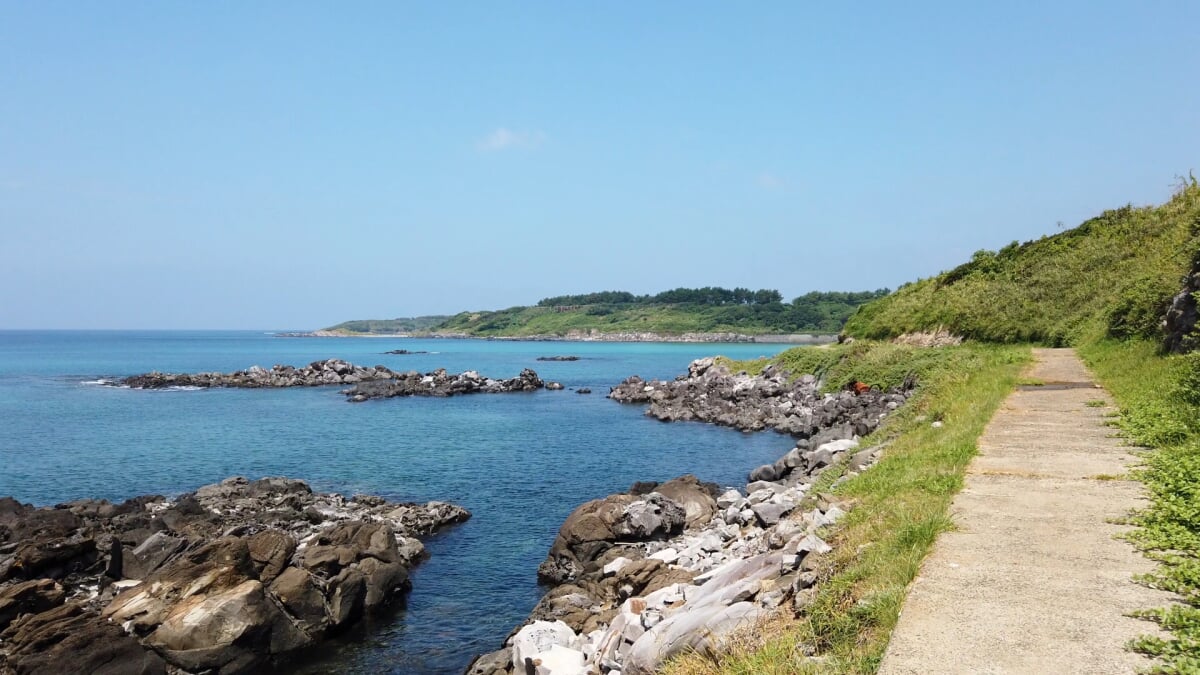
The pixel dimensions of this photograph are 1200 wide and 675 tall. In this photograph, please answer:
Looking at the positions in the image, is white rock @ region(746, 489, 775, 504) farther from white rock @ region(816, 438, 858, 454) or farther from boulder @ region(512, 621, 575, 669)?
boulder @ region(512, 621, 575, 669)

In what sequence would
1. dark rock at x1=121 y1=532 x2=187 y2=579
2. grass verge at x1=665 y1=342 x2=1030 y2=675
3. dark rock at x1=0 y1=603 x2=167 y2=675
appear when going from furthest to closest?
dark rock at x1=121 y1=532 x2=187 y2=579 < dark rock at x1=0 y1=603 x2=167 y2=675 < grass verge at x1=665 y1=342 x2=1030 y2=675

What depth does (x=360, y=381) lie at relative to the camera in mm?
86812

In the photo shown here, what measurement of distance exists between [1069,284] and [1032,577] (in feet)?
131

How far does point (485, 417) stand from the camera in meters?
56.5

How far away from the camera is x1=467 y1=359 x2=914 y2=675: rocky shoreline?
8344 mm

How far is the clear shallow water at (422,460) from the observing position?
711 inches

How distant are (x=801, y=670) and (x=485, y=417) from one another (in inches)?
2050

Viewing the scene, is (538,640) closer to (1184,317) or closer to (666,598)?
(666,598)

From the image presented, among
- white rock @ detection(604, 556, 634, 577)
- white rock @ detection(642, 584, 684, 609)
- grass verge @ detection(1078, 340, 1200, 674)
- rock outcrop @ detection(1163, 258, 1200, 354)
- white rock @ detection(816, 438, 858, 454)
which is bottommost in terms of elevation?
white rock @ detection(604, 556, 634, 577)

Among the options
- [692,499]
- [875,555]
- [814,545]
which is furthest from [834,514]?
[692,499]

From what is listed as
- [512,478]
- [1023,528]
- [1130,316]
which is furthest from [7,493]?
[1130,316]

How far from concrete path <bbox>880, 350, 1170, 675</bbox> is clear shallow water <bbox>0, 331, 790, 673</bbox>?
36.7 ft

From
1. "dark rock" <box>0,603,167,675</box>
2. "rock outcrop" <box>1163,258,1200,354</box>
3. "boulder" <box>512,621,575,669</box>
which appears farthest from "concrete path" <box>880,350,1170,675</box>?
"dark rock" <box>0,603,167,675</box>

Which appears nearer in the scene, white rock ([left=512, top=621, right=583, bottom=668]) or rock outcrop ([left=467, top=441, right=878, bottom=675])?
rock outcrop ([left=467, top=441, right=878, bottom=675])
